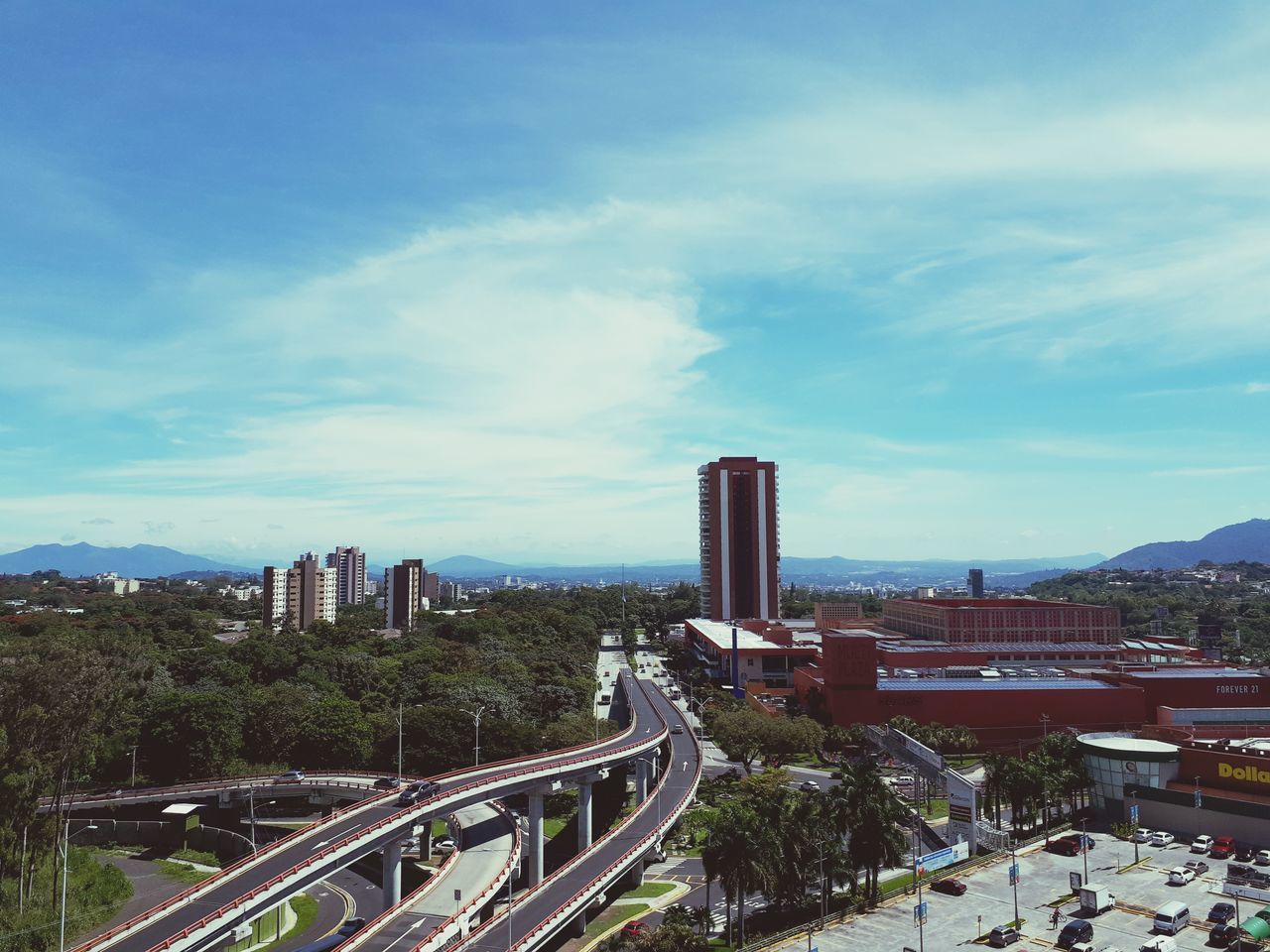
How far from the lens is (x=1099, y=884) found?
60156 mm

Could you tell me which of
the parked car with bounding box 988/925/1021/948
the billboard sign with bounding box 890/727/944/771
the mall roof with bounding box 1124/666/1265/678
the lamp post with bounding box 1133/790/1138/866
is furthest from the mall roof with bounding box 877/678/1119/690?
the parked car with bounding box 988/925/1021/948

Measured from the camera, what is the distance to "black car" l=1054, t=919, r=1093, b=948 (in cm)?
5081

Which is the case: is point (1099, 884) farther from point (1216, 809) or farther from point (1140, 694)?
point (1140, 694)

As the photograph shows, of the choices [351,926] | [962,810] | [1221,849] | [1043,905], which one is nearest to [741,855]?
[1043,905]

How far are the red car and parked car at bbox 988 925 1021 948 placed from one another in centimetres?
2642

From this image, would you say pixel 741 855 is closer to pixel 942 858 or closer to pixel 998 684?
pixel 942 858

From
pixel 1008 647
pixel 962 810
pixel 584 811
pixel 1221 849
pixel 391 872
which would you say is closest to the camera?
pixel 391 872

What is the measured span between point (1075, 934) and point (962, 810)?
20215mm

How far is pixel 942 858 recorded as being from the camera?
66.2m

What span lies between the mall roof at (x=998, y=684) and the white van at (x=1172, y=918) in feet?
185

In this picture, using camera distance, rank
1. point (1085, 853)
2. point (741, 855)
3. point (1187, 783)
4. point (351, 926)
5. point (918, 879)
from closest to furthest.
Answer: point (741, 855) < point (918, 879) < point (351, 926) < point (1085, 853) < point (1187, 783)

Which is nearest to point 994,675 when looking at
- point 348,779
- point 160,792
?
point 348,779

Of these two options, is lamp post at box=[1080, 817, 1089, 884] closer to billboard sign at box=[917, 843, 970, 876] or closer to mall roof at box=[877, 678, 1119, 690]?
billboard sign at box=[917, 843, 970, 876]

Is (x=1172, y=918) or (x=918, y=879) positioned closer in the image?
(x=1172, y=918)
